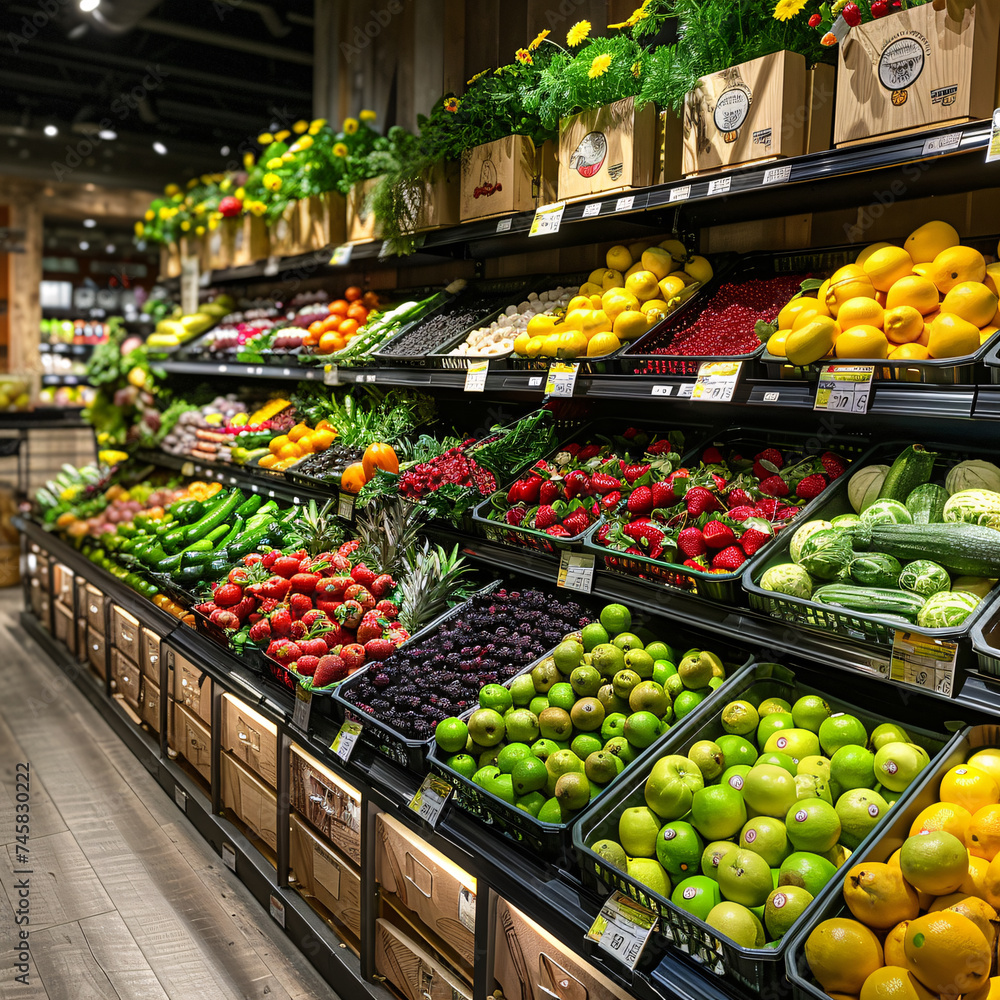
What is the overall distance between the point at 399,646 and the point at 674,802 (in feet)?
3.69

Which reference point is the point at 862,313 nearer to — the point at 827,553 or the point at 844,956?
the point at 827,553

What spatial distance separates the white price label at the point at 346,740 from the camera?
2209mm

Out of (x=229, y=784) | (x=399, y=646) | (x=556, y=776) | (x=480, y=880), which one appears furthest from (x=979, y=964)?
(x=229, y=784)

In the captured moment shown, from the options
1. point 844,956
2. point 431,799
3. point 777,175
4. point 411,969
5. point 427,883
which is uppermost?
point 777,175

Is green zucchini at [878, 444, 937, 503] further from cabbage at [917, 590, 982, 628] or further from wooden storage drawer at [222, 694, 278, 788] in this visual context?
wooden storage drawer at [222, 694, 278, 788]

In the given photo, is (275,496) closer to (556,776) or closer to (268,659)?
(268,659)

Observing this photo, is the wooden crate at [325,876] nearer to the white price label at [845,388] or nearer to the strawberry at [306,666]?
the strawberry at [306,666]

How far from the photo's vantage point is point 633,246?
2709 millimetres

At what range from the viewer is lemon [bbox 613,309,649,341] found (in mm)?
2304

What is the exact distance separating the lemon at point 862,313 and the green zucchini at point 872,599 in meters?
0.56

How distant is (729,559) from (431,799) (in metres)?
0.89

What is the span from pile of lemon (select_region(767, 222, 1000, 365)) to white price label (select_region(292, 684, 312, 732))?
1.62 metres

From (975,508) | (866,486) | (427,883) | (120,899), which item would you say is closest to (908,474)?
(866,486)

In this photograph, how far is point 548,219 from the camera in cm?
245
